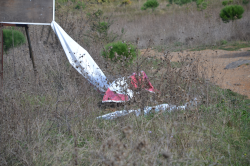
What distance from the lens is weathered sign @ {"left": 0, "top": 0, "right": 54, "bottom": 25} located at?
4.17 meters

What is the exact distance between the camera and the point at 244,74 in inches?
185

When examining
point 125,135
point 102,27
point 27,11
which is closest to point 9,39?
point 27,11

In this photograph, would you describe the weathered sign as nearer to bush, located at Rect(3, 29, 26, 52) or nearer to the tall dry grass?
the tall dry grass

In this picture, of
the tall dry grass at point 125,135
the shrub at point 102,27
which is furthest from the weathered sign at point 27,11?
the shrub at point 102,27

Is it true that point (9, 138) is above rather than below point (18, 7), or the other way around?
below

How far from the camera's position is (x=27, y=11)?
14.0ft

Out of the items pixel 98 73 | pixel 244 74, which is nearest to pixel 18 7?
pixel 98 73

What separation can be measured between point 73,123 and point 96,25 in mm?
5633

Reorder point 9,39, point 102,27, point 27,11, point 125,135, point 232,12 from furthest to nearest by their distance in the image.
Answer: point 232,12 → point 102,27 → point 9,39 → point 27,11 → point 125,135

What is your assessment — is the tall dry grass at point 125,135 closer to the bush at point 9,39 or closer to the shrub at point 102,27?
the bush at point 9,39

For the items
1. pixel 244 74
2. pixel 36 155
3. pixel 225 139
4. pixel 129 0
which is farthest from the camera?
pixel 129 0

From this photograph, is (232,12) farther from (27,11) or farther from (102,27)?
(27,11)

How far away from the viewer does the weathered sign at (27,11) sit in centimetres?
417

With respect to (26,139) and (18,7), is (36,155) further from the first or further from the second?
(18,7)
